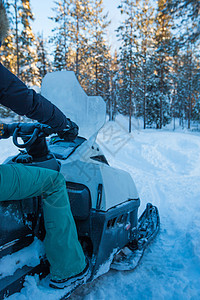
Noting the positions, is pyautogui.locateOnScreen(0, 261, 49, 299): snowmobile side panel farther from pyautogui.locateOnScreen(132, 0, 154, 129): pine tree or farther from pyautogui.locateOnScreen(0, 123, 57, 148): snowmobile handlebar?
pyautogui.locateOnScreen(132, 0, 154, 129): pine tree

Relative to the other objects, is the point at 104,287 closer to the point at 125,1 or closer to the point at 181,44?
the point at 181,44

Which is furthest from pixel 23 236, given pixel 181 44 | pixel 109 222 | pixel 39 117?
pixel 181 44

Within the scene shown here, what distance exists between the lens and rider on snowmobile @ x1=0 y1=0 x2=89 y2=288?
144cm

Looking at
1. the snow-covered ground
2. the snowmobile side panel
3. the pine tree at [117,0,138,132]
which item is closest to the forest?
the pine tree at [117,0,138,132]

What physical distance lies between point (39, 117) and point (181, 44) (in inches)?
442

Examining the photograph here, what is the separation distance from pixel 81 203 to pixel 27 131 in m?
0.83

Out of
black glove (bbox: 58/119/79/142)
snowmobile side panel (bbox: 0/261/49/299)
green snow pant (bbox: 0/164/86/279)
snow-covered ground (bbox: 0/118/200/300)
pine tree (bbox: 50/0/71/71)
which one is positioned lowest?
snow-covered ground (bbox: 0/118/200/300)

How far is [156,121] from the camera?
26.1 metres

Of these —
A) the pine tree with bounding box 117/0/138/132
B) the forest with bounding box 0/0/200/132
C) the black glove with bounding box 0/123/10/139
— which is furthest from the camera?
the pine tree with bounding box 117/0/138/132

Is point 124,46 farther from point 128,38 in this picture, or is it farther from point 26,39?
point 26,39

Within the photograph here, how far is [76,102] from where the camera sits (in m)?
2.65

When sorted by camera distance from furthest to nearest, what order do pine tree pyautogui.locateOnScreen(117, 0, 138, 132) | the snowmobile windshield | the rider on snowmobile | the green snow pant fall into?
pine tree pyautogui.locateOnScreen(117, 0, 138, 132) < the snowmobile windshield < the green snow pant < the rider on snowmobile

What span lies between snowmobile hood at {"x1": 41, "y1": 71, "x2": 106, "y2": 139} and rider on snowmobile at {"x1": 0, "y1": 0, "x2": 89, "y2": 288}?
2.55 ft

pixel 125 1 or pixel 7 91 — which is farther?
pixel 125 1
